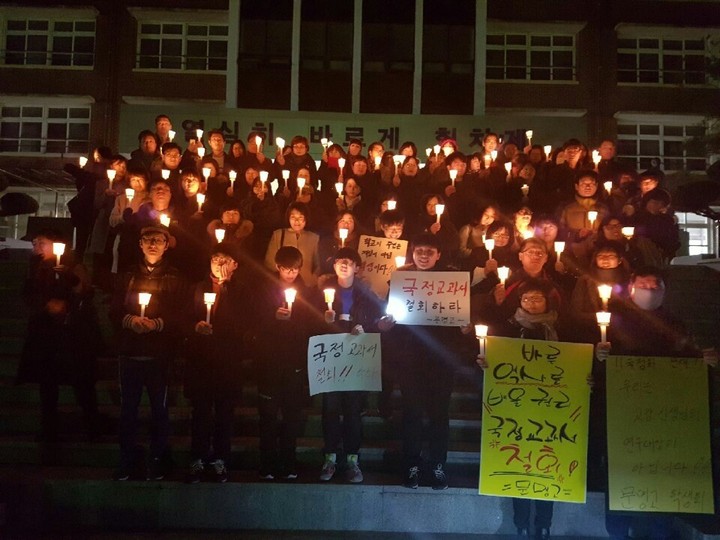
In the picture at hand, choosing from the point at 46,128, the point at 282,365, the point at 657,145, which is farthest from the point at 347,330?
the point at 46,128

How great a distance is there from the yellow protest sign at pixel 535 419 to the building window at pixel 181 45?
2119cm

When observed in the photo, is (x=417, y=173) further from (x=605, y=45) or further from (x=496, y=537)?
(x=605, y=45)

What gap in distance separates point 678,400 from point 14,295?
7.57 meters

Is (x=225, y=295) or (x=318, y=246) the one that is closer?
(x=225, y=295)

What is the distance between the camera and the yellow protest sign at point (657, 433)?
4.55 meters

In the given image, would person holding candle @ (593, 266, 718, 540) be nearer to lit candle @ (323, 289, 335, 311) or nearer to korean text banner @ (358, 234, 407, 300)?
lit candle @ (323, 289, 335, 311)

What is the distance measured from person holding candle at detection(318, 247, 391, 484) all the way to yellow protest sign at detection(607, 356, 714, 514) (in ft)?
6.04

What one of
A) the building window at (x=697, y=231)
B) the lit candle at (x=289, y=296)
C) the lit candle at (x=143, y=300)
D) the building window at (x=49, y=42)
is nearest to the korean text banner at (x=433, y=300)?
the lit candle at (x=289, y=296)

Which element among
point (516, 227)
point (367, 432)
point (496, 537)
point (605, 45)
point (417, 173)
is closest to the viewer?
point (496, 537)

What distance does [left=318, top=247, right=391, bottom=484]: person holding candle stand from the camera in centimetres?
510

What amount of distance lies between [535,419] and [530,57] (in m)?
21.4

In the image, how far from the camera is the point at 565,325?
5273mm

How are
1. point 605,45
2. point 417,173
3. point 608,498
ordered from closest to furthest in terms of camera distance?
1. point 608,498
2. point 417,173
3. point 605,45

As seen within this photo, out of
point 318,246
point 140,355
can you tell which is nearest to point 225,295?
point 140,355
